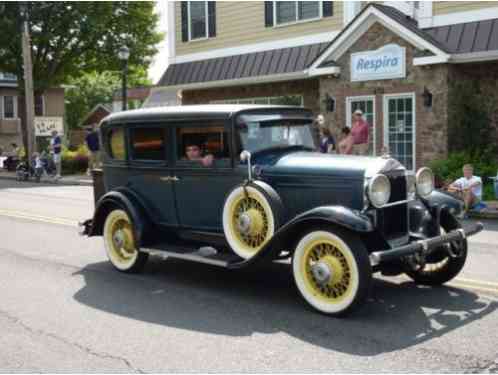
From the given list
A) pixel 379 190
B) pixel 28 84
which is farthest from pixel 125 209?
pixel 28 84

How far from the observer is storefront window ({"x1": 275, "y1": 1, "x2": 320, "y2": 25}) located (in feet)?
63.6

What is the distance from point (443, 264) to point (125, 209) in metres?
3.40

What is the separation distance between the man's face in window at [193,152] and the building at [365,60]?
10312mm

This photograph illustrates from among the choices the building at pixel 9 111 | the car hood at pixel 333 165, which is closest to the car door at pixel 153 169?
the car hood at pixel 333 165

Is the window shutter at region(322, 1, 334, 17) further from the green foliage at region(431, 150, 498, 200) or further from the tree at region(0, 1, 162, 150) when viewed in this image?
the tree at region(0, 1, 162, 150)

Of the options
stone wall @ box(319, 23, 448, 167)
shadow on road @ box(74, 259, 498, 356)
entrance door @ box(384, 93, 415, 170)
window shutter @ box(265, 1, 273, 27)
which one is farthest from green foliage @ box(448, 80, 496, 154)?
shadow on road @ box(74, 259, 498, 356)

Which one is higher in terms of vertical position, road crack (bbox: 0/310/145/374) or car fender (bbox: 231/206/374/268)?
car fender (bbox: 231/206/374/268)

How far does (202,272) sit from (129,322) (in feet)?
6.29

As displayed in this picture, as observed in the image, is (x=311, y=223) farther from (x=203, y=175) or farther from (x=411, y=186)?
(x=203, y=175)

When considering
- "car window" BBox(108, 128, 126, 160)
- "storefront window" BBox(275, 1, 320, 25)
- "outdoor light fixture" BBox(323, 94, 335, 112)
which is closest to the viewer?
"car window" BBox(108, 128, 126, 160)

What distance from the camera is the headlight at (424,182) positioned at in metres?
6.37

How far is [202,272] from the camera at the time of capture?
7.40m

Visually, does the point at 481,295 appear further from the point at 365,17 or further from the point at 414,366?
the point at 365,17

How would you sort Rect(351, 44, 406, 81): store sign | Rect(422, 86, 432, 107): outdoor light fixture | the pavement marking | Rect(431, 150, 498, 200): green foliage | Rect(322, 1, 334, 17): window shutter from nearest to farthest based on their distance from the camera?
the pavement marking → Rect(431, 150, 498, 200): green foliage → Rect(422, 86, 432, 107): outdoor light fixture → Rect(351, 44, 406, 81): store sign → Rect(322, 1, 334, 17): window shutter
